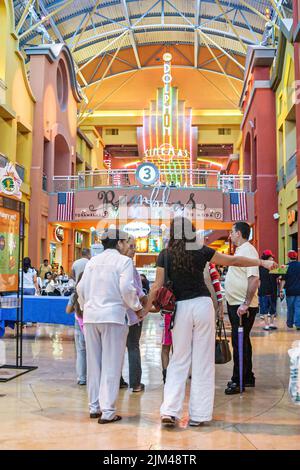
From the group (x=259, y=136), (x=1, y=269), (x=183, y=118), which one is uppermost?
(x=183, y=118)

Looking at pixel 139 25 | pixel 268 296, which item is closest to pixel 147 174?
pixel 268 296

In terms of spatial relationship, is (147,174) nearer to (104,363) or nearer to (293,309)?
(293,309)

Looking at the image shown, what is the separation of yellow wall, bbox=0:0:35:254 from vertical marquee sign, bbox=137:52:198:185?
13386mm

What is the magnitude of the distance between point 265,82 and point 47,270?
12.1 metres

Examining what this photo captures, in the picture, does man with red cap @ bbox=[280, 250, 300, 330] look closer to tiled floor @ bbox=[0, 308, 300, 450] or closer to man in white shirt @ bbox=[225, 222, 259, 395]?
tiled floor @ bbox=[0, 308, 300, 450]

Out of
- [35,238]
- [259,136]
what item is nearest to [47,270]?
[35,238]

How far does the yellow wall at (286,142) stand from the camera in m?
17.8

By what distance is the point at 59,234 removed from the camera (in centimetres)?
2533

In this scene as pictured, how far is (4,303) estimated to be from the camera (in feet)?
23.9

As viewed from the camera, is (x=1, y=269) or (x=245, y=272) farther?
(x=1, y=269)

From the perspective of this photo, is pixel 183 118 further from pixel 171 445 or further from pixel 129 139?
pixel 171 445

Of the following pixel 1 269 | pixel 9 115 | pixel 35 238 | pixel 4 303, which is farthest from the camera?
pixel 35 238

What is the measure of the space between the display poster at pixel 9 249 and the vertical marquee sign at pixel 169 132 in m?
28.0

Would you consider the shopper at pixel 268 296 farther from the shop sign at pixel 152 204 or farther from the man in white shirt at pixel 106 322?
the shop sign at pixel 152 204
